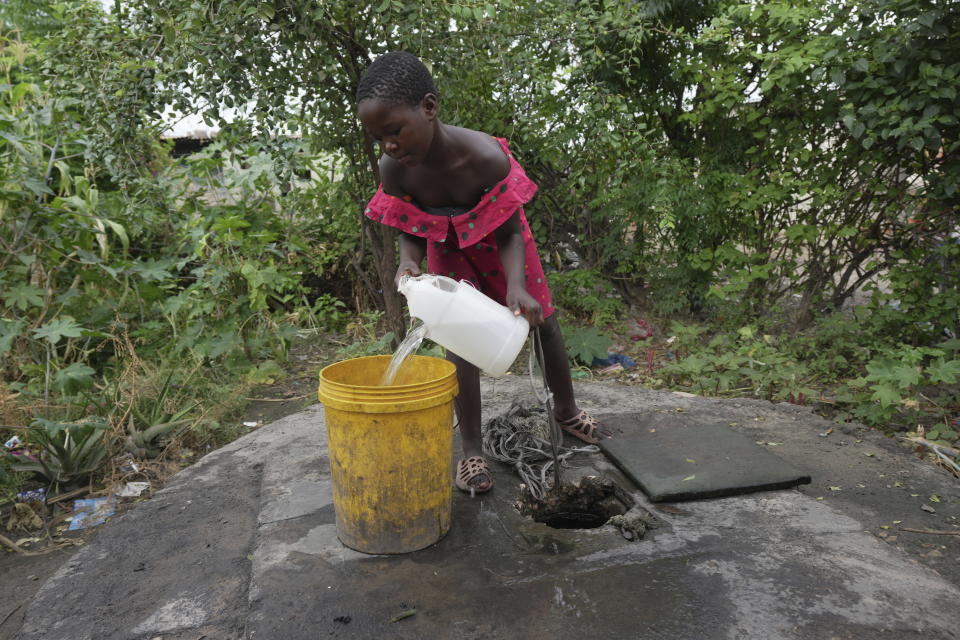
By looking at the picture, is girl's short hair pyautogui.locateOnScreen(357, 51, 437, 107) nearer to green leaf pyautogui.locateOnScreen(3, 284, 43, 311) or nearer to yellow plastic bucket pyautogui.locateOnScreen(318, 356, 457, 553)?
yellow plastic bucket pyautogui.locateOnScreen(318, 356, 457, 553)

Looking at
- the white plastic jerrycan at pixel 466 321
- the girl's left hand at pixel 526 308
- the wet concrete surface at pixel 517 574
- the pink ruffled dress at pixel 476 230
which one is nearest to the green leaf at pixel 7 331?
the wet concrete surface at pixel 517 574

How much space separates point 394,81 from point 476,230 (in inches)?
22.7

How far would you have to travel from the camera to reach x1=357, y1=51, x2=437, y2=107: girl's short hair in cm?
182

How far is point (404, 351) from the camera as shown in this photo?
1.97 metres

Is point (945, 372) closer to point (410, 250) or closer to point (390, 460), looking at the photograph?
point (410, 250)

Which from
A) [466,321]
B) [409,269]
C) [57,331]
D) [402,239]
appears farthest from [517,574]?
[57,331]

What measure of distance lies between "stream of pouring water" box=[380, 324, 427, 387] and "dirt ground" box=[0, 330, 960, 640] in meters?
1.34

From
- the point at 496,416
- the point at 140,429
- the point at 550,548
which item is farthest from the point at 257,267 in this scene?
the point at 550,548

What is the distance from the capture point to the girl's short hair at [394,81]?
1.82m

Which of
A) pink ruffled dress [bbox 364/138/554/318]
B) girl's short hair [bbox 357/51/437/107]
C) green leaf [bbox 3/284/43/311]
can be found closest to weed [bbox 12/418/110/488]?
green leaf [bbox 3/284/43/311]

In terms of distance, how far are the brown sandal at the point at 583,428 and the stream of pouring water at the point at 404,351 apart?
938 millimetres

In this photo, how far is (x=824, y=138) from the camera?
13.0 ft

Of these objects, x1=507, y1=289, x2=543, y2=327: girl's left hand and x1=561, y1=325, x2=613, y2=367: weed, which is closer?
x1=507, y1=289, x2=543, y2=327: girl's left hand

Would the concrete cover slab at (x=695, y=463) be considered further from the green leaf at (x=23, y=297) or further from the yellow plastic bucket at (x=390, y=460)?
the green leaf at (x=23, y=297)
